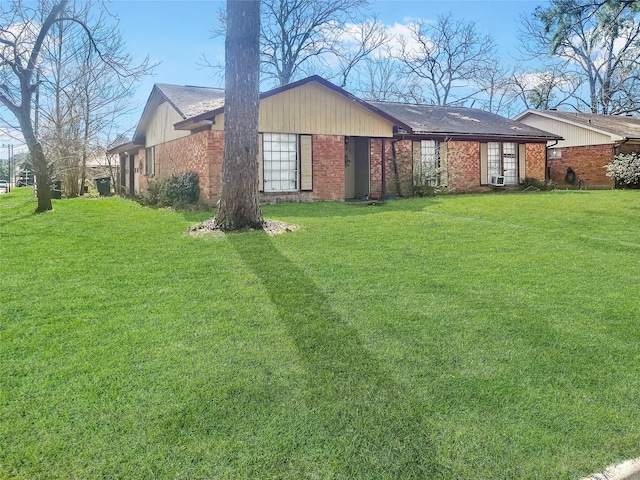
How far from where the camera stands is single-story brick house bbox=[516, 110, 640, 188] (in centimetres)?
2341

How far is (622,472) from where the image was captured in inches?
105

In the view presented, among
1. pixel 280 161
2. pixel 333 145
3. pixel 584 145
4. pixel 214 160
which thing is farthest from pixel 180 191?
pixel 584 145

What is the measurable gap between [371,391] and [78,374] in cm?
Result: 203

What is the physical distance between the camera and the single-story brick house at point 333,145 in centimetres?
1412

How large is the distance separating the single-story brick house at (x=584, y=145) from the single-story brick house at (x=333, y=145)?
4248 mm

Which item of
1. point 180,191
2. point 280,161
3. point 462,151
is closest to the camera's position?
point 180,191

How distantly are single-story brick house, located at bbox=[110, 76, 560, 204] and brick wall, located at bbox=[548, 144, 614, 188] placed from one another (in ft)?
14.0

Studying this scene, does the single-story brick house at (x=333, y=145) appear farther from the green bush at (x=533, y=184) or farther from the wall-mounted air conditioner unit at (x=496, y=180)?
the green bush at (x=533, y=184)

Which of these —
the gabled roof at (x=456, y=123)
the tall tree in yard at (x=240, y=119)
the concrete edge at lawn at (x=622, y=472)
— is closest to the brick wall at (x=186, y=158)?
the tall tree in yard at (x=240, y=119)

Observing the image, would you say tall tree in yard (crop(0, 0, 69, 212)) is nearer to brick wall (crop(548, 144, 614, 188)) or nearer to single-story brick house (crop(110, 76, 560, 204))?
single-story brick house (crop(110, 76, 560, 204))

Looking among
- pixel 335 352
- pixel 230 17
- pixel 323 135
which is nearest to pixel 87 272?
pixel 335 352

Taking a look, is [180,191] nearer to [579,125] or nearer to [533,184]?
[533,184]

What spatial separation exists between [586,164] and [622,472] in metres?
24.7

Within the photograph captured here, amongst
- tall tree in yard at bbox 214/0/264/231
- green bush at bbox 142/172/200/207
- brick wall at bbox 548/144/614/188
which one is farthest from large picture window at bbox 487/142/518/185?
tall tree in yard at bbox 214/0/264/231
